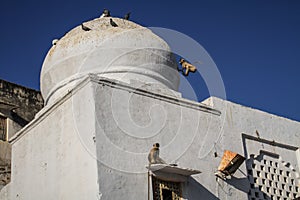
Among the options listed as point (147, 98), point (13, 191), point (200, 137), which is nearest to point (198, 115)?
point (200, 137)

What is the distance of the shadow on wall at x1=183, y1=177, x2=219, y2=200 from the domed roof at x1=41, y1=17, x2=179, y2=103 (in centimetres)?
213

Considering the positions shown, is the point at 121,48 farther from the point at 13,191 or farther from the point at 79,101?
the point at 13,191

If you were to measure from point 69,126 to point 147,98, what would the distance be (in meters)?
1.50

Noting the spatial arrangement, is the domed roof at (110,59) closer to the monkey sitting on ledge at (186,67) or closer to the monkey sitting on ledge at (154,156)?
the monkey sitting on ledge at (186,67)

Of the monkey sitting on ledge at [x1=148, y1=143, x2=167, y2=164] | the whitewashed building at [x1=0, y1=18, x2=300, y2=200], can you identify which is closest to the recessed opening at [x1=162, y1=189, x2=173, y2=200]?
the whitewashed building at [x1=0, y1=18, x2=300, y2=200]

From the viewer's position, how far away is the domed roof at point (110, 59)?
11.1m

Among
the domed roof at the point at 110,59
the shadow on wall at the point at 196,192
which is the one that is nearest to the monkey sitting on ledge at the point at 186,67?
the domed roof at the point at 110,59

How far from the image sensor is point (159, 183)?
9.77 m

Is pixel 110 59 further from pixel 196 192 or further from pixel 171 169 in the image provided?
pixel 196 192

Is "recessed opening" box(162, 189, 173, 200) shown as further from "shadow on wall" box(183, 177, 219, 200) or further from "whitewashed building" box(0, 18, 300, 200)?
"shadow on wall" box(183, 177, 219, 200)

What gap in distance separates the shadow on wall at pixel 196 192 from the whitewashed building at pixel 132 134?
18 millimetres

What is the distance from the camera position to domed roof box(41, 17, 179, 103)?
1107 centimetres

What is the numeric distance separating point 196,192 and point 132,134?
62.4 inches

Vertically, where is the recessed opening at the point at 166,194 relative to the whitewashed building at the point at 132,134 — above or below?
below
